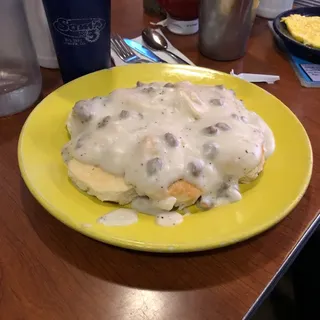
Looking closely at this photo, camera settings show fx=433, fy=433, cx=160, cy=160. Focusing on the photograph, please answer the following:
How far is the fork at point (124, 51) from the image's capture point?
102cm

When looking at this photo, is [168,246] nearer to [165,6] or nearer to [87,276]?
[87,276]

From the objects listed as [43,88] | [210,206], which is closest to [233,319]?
[210,206]

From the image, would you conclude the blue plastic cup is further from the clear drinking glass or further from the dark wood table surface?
the dark wood table surface

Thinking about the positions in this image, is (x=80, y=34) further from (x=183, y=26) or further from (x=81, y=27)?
(x=183, y=26)

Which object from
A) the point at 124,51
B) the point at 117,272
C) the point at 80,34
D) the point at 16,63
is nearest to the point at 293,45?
the point at 124,51

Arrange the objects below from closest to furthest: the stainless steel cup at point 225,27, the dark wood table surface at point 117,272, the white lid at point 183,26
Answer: the dark wood table surface at point 117,272, the stainless steel cup at point 225,27, the white lid at point 183,26

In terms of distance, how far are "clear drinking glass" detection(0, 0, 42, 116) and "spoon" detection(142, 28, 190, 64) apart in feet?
1.01

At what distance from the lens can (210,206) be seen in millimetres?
621

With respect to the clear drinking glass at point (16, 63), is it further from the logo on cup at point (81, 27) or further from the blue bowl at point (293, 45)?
the blue bowl at point (293, 45)

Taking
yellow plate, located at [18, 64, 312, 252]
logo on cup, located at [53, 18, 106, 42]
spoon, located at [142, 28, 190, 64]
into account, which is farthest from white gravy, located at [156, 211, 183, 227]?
spoon, located at [142, 28, 190, 64]

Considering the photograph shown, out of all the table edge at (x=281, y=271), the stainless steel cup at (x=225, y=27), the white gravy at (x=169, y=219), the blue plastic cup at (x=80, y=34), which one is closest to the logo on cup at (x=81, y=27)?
the blue plastic cup at (x=80, y=34)

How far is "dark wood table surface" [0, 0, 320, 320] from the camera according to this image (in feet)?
1.75

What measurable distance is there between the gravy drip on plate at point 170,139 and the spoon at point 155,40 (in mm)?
343

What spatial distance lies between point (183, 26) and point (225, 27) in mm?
179
